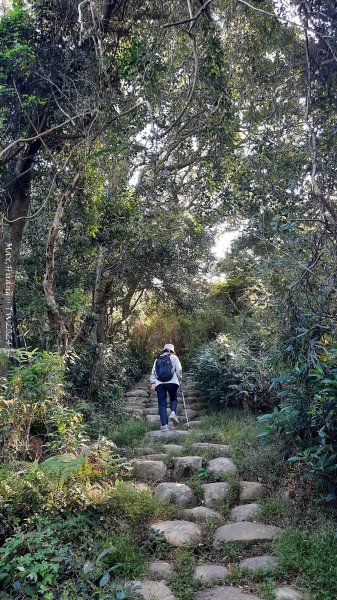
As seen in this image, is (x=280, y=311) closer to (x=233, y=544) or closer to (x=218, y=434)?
(x=233, y=544)

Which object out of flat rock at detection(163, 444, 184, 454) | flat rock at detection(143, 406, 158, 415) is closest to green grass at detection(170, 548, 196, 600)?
flat rock at detection(163, 444, 184, 454)

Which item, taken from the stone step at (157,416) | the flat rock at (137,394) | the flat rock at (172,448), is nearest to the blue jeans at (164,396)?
the stone step at (157,416)

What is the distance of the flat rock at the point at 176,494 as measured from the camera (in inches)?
203

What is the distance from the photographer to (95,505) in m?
4.39

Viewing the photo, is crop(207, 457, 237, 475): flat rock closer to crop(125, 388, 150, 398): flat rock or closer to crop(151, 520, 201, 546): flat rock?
crop(151, 520, 201, 546): flat rock

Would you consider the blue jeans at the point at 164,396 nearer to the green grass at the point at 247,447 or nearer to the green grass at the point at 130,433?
the green grass at the point at 130,433

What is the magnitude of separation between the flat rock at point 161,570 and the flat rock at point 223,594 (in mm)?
287

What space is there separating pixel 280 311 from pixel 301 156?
2398 mm

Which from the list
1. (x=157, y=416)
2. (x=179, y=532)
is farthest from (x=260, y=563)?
(x=157, y=416)

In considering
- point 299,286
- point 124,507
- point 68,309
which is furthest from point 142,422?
point 299,286

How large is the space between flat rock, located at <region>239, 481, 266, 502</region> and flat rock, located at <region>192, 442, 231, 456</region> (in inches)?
39.6

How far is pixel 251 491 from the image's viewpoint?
5.18m

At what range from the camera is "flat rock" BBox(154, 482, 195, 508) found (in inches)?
203

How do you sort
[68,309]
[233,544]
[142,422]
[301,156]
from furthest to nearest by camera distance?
[142,422] → [68,309] → [301,156] → [233,544]
